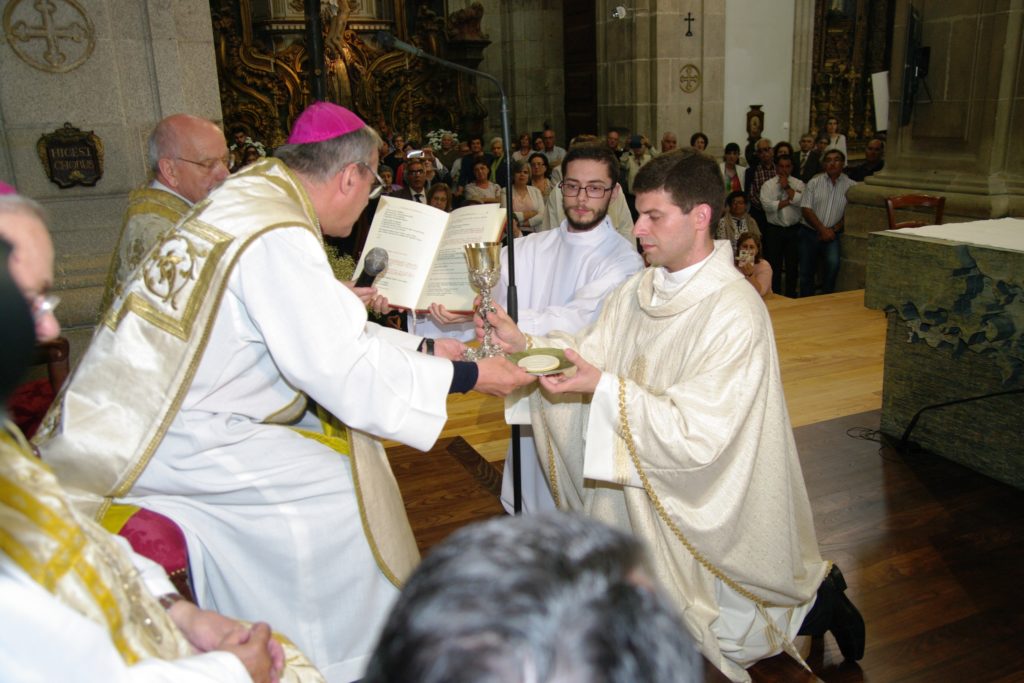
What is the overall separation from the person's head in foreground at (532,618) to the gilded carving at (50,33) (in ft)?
15.5

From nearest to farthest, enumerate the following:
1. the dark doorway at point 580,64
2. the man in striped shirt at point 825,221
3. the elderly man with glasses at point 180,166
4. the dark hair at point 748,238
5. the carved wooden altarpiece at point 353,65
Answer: the elderly man with glasses at point 180,166 → the dark hair at point 748,238 → the man in striped shirt at point 825,221 → the carved wooden altarpiece at point 353,65 → the dark doorway at point 580,64

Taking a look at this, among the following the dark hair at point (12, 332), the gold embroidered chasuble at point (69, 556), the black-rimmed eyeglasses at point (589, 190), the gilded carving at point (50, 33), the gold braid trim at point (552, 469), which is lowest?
the gold braid trim at point (552, 469)

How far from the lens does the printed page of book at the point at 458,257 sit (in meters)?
2.85

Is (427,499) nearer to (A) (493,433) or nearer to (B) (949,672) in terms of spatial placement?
(A) (493,433)

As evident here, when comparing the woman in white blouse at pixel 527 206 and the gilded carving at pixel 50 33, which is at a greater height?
the gilded carving at pixel 50 33

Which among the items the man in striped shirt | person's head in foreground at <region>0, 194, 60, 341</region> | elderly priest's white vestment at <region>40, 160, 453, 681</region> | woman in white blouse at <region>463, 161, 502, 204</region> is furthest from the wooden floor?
woman in white blouse at <region>463, 161, 502, 204</region>

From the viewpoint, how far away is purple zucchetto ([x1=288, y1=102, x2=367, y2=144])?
88.6 inches

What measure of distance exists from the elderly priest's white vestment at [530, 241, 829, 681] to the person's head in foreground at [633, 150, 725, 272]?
0.10 m

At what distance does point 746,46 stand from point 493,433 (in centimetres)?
961

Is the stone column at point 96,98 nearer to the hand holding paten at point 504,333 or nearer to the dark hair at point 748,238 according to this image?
the hand holding paten at point 504,333

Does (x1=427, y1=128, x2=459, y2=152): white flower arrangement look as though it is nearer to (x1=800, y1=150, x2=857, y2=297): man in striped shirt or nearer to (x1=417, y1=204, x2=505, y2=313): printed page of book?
(x1=800, y1=150, x2=857, y2=297): man in striped shirt

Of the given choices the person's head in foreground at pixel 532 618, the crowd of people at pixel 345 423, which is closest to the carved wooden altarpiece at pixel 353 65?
the crowd of people at pixel 345 423

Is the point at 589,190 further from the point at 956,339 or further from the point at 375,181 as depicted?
the point at 956,339

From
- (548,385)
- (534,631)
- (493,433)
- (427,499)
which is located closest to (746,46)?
(493,433)
